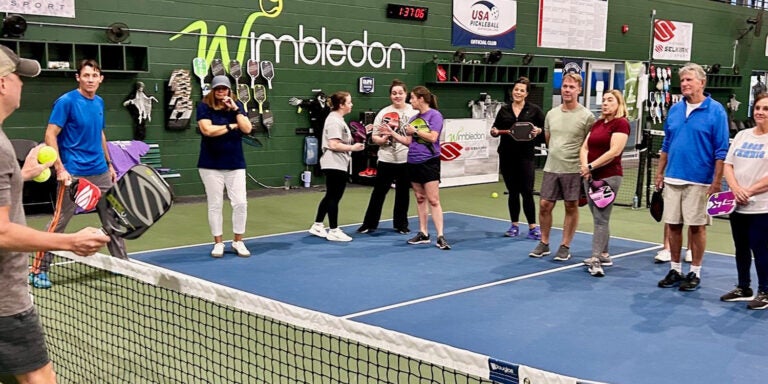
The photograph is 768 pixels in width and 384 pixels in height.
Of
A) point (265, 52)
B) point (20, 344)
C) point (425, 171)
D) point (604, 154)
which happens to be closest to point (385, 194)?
point (425, 171)

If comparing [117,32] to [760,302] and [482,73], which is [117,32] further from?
[760,302]

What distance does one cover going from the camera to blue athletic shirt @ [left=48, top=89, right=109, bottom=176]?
6324 mm

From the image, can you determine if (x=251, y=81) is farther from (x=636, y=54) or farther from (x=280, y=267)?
(x=636, y=54)

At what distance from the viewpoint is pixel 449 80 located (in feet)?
48.4

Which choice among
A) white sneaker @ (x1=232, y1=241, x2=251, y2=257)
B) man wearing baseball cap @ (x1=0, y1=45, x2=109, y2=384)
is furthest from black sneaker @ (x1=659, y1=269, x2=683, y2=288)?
man wearing baseball cap @ (x1=0, y1=45, x2=109, y2=384)

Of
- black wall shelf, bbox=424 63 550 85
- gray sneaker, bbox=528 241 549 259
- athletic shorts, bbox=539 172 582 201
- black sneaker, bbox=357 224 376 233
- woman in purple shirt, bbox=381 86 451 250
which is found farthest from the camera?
black wall shelf, bbox=424 63 550 85

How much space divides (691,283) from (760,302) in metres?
0.64

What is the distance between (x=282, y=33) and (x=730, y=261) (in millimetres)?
7678

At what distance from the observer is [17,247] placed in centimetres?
265

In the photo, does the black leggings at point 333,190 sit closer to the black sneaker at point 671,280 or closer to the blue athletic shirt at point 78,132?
the blue athletic shirt at point 78,132

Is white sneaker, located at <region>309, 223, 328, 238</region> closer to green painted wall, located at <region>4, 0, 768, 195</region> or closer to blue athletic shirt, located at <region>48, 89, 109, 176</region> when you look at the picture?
blue athletic shirt, located at <region>48, 89, 109, 176</region>

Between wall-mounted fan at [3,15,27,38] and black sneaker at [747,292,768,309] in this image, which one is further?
wall-mounted fan at [3,15,27,38]

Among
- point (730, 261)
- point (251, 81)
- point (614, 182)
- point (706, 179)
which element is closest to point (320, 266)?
point (614, 182)

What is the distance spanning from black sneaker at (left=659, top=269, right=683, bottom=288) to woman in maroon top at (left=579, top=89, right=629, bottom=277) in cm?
56
